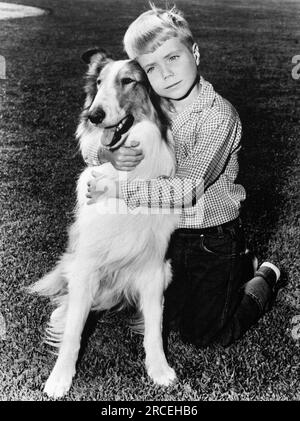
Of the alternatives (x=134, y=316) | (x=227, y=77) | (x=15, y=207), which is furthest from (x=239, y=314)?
(x=227, y=77)

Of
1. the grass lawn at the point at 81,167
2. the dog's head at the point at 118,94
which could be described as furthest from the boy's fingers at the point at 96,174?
the grass lawn at the point at 81,167

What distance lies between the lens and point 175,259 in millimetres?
3107

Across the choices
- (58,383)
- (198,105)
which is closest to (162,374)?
(58,383)

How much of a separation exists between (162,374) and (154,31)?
6.44 feet

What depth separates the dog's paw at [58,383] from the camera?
2.71 metres

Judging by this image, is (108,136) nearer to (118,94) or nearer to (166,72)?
(118,94)

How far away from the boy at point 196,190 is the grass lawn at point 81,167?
0.57 feet

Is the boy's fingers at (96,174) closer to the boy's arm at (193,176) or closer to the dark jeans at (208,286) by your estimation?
the boy's arm at (193,176)

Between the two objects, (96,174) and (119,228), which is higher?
(96,174)

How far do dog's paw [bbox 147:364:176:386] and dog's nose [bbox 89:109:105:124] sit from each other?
4.81 feet

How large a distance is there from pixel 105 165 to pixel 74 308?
2.75ft

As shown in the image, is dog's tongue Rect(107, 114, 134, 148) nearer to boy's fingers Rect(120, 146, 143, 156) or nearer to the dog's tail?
boy's fingers Rect(120, 146, 143, 156)

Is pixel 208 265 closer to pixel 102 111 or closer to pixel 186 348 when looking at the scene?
pixel 186 348

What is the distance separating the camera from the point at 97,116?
2.61 meters
